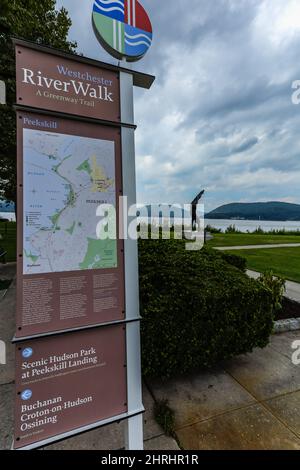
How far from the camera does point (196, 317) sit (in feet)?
7.95

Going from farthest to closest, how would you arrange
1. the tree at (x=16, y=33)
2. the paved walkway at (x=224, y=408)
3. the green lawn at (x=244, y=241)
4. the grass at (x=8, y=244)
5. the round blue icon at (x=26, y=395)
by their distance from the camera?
the green lawn at (x=244, y=241) < the grass at (x=8, y=244) < the tree at (x=16, y=33) < the paved walkway at (x=224, y=408) < the round blue icon at (x=26, y=395)

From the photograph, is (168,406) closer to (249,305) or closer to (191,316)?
(191,316)

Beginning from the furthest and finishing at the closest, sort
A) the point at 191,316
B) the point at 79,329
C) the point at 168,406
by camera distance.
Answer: the point at 191,316, the point at 168,406, the point at 79,329

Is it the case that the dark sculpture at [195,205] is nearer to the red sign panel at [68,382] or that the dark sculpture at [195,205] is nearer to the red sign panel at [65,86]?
the red sign panel at [65,86]

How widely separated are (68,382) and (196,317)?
51.7 inches

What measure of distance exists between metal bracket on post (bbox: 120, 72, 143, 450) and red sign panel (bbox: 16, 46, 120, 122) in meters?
0.09

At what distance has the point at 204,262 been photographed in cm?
318

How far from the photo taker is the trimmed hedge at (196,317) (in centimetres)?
236

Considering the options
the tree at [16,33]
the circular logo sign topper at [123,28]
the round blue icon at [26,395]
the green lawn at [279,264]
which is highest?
the tree at [16,33]

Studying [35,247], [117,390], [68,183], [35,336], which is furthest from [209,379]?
[68,183]

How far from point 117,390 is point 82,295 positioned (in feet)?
2.49

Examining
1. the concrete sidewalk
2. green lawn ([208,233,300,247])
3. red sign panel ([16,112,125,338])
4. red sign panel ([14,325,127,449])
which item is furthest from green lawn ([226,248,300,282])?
red sign panel ([16,112,125,338])

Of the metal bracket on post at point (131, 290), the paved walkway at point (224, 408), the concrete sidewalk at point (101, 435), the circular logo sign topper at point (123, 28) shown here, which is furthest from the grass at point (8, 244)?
the circular logo sign topper at point (123, 28)

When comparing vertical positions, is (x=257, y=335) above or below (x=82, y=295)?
below
